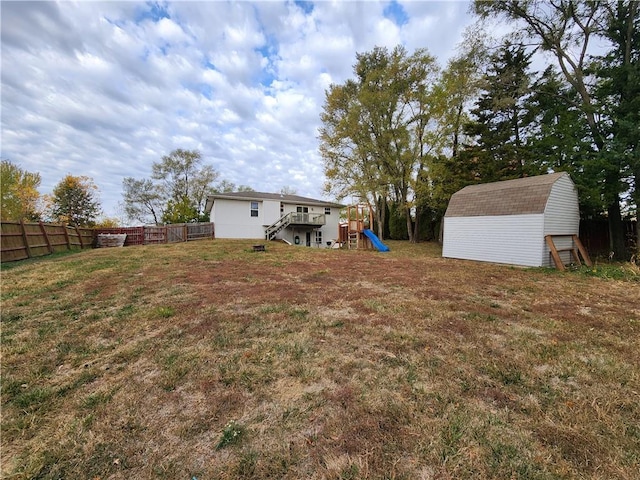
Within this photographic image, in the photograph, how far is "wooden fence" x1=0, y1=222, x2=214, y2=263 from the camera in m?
9.59

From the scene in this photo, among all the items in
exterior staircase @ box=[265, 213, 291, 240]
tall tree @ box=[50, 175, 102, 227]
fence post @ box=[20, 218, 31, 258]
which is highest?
tall tree @ box=[50, 175, 102, 227]

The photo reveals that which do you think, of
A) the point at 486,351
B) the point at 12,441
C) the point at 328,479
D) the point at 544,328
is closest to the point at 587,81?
the point at 544,328

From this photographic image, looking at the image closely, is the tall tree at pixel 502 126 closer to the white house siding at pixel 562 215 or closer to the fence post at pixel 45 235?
the white house siding at pixel 562 215

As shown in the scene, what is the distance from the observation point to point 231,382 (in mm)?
2500

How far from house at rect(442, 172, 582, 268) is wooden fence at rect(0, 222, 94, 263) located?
19.1m

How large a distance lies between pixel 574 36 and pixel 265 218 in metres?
20.5

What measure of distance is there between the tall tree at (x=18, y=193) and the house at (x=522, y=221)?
38.1 m

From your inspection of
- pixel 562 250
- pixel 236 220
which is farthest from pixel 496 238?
pixel 236 220

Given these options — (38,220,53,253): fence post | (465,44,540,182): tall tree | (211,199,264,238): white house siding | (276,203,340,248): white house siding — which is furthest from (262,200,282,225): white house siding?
(465,44,540,182): tall tree

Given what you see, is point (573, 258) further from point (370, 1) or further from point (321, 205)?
point (321, 205)

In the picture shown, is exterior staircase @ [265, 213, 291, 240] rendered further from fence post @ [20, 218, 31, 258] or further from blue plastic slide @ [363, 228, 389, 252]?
fence post @ [20, 218, 31, 258]

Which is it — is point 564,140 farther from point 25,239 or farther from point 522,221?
point 25,239

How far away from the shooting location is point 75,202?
91.5 ft

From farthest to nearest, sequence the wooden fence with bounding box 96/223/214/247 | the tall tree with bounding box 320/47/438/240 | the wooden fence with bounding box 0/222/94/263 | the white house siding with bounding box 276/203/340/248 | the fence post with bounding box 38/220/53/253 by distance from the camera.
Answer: the white house siding with bounding box 276/203/340/248 → the wooden fence with bounding box 96/223/214/247 → the tall tree with bounding box 320/47/438/240 → the fence post with bounding box 38/220/53/253 → the wooden fence with bounding box 0/222/94/263
